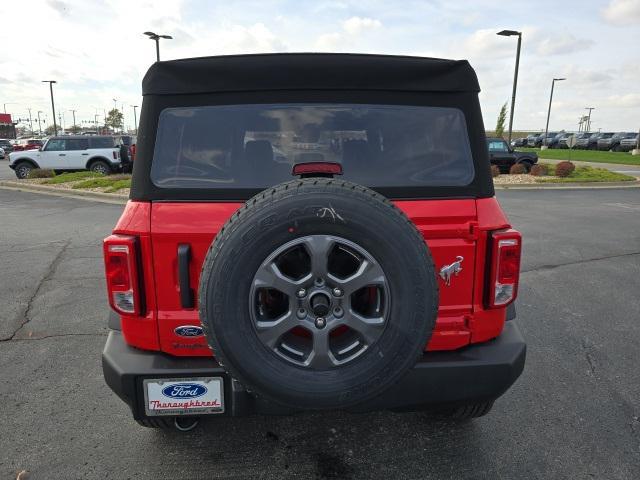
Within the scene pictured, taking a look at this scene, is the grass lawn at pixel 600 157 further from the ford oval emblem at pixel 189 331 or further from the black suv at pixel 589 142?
the ford oval emblem at pixel 189 331

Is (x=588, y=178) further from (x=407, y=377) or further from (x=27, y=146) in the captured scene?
(x=27, y=146)

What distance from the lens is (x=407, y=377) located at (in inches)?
83.6

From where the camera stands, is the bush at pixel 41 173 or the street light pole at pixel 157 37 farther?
the street light pole at pixel 157 37

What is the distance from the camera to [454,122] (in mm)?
2365

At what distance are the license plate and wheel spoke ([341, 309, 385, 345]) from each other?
706 mm

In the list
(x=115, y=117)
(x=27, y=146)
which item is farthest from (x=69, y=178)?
(x=115, y=117)

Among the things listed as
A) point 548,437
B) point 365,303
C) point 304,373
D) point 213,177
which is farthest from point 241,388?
point 548,437

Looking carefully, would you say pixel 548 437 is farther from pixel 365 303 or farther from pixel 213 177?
pixel 213 177

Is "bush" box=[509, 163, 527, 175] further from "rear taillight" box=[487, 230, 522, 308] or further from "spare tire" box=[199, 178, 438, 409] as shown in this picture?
"spare tire" box=[199, 178, 438, 409]

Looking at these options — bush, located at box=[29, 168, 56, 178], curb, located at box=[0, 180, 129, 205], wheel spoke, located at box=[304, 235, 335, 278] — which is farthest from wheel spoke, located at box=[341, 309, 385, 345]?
bush, located at box=[29, 168, 56, 178]

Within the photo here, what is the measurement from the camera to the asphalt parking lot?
8.21 ft

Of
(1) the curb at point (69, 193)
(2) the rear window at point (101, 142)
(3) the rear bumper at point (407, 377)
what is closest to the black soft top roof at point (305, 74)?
(3) the rear bumper at point (407, 377)

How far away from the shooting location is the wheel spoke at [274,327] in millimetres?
1884

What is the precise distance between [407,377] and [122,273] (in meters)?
1.40
